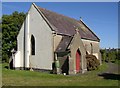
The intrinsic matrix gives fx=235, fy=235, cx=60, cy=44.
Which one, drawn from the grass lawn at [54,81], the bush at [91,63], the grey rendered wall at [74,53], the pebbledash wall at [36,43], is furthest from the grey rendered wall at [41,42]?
the grass lawn at [54,81]

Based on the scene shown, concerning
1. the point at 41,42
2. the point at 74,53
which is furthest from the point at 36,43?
the point at 74,53

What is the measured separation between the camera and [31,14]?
35.2m

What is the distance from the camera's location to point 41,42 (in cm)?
3328

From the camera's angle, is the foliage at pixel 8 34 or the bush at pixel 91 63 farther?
the foliage at pixel 8 34

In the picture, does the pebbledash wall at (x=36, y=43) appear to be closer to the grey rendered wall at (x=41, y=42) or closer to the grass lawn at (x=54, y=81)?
the grey rendered wall at (x=41, y=42)

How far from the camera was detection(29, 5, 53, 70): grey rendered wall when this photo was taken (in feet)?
106

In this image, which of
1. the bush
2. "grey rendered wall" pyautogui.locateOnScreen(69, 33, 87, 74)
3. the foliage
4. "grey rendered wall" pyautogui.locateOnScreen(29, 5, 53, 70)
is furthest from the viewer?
the foliage

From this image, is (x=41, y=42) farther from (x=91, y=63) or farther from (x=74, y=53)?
(x=91, y=63)

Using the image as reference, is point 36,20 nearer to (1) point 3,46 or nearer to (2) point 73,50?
(2) point 73,50

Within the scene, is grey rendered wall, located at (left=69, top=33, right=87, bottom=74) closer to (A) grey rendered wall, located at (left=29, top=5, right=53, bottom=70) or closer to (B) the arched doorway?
(B) the arched doorway

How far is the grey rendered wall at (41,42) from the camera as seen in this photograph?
3222 cm

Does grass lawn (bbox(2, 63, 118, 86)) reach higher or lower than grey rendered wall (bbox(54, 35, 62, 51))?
lower

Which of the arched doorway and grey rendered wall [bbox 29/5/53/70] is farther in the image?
the arched doorway

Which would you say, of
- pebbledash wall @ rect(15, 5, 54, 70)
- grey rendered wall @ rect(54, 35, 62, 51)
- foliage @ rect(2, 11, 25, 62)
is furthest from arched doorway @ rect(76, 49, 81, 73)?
foliage @ rect(2, 11, 25, 62)
